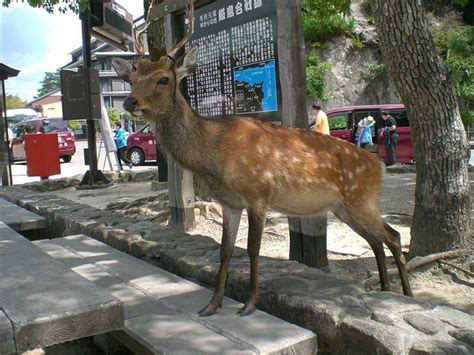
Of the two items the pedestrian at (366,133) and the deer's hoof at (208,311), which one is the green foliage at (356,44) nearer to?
the pedestrian at (366,133)

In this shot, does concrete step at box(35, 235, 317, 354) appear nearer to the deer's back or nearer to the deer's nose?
the deer's back

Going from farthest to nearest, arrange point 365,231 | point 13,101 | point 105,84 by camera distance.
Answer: point 13,101 < point 105,84 < point 365,231

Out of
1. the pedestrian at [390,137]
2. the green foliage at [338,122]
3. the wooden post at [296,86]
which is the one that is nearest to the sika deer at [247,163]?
the wooden post at [296,86]

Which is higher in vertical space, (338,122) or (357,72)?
(357,72)

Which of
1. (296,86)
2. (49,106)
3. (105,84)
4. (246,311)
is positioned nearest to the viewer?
(246,311)

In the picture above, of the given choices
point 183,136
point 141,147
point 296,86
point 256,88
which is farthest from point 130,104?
point 141,147

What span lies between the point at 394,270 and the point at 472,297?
695mm

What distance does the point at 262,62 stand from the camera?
15.5ft

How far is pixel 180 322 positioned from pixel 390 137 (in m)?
11.7

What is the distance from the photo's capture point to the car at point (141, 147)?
18047mm

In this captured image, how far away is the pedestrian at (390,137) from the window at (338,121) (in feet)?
5.18

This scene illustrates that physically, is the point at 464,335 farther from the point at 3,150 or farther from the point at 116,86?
the point at 116,86

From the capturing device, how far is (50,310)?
251 centimetres

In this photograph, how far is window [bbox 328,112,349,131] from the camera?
15.2 meters
